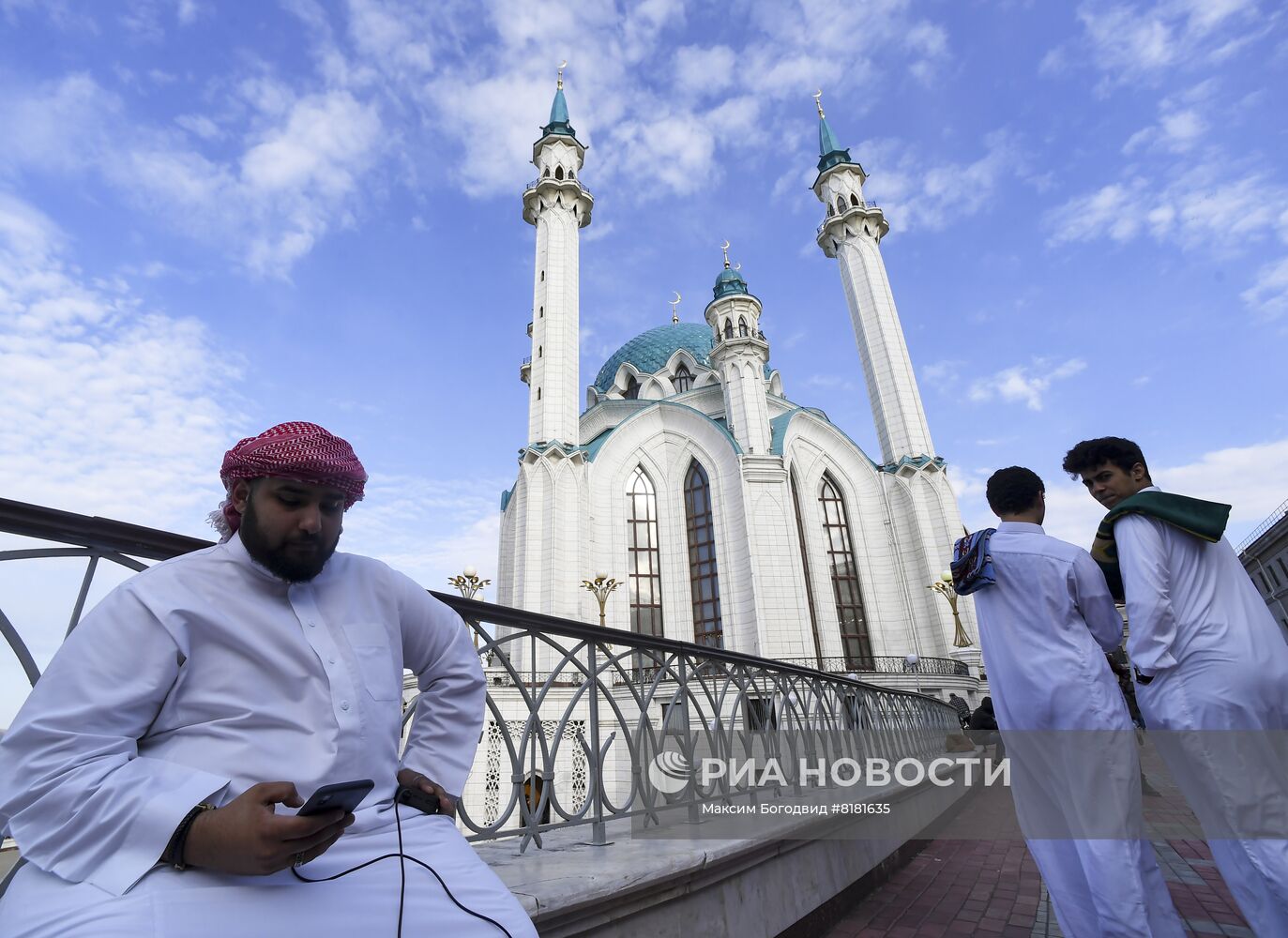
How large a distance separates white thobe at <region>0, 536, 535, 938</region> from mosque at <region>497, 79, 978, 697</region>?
1813 centimetres

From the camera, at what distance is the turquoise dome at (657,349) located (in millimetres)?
35438

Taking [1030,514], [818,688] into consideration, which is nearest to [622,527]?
[818,688]

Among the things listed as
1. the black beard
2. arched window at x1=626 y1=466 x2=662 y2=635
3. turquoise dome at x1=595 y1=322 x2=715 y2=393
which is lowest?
the black beard

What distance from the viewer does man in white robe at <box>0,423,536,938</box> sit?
3.35 feet

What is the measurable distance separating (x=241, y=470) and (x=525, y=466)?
1997 cm

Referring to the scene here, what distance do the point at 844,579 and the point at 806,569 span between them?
1813 millimetres

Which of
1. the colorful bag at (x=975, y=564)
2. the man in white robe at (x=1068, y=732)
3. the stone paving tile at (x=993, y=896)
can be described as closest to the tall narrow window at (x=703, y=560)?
the stone paving tile at (x=993, y=896)

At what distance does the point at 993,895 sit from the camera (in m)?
3.66

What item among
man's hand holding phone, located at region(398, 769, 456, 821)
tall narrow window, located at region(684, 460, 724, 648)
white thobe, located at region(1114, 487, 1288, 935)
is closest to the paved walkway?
white thobe, located at region(1114, 487, 1288, 935)

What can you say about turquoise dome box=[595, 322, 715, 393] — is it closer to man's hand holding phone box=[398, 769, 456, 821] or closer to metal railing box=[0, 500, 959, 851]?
metal railing box=[0, 500, 959, 851]

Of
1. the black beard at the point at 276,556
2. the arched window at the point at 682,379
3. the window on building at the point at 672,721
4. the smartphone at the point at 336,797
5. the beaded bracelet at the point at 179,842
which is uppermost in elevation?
the arched window at the point at 682,379

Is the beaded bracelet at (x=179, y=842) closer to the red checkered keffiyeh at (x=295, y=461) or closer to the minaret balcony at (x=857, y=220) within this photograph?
the red checkered keffiyeh at (x=295, y=461)

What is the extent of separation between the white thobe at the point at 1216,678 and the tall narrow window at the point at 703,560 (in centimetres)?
1988

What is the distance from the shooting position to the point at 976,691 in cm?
2005
